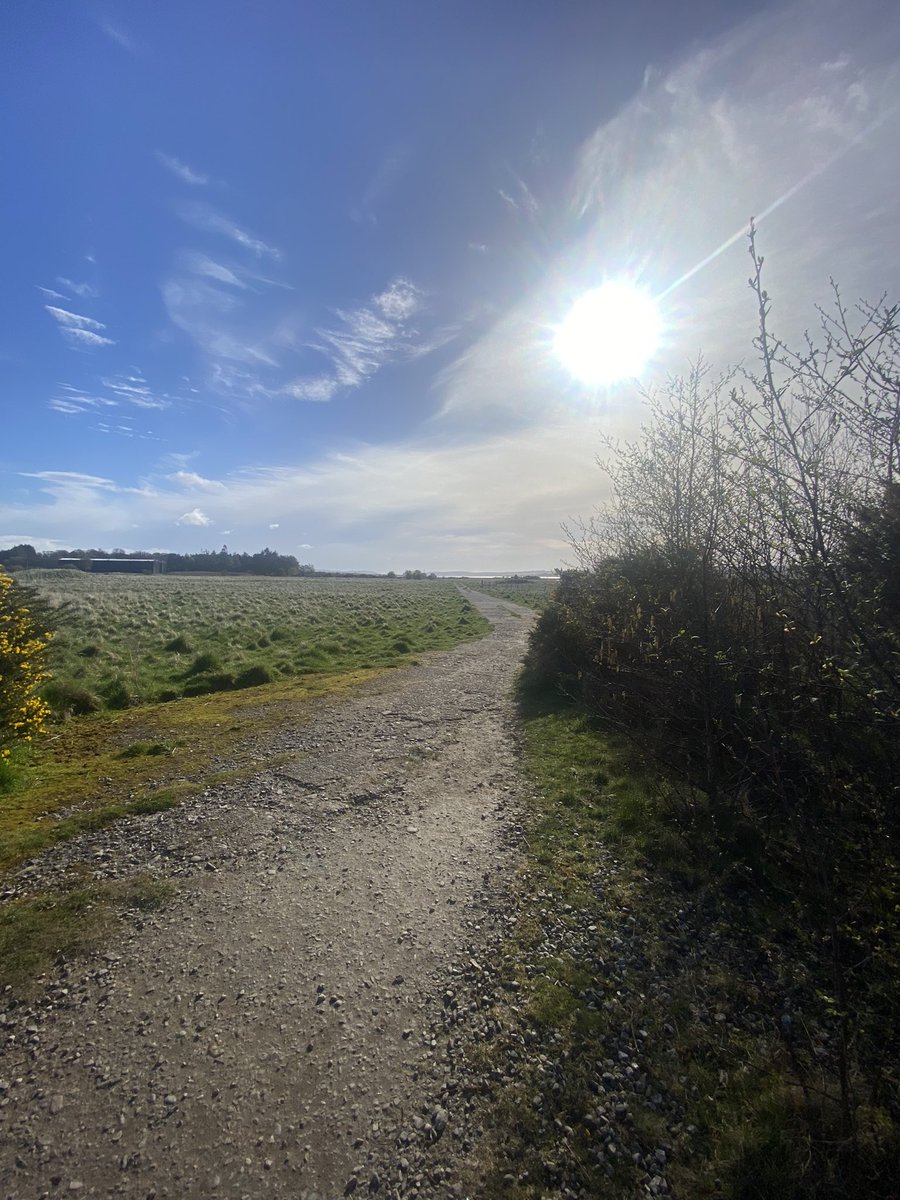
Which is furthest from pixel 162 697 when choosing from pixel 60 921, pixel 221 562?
pixel 221 562

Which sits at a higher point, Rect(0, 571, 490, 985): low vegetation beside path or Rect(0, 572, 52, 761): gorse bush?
Rect(0, 572, 52, 761): gorse bush

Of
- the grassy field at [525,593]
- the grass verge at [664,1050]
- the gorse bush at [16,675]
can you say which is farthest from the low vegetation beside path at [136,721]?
the grassy field at [525,593]

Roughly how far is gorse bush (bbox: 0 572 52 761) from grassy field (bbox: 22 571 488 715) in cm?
363

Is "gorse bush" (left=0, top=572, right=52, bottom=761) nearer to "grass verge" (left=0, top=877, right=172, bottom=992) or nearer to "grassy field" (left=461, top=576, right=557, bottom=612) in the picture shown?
"grass verge" (left=0, top=877, right=172, bottom=992)

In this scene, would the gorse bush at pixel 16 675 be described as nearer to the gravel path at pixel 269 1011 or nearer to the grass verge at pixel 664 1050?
the gravel path at pixel 269 1011

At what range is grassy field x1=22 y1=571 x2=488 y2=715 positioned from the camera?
13.5 m

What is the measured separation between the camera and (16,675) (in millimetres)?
7688

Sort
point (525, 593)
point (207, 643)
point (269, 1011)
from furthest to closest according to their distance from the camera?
point (525, 593), point (207, 643), point (269, 1011)

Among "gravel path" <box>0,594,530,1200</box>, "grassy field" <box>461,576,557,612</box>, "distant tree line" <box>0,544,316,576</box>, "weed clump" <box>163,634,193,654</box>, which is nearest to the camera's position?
"gravel path" <box>0,594,530,1200</box>

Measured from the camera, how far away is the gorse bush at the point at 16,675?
756 cm

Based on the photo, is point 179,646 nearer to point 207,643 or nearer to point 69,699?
point 207,643

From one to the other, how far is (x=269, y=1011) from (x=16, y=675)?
6.66m

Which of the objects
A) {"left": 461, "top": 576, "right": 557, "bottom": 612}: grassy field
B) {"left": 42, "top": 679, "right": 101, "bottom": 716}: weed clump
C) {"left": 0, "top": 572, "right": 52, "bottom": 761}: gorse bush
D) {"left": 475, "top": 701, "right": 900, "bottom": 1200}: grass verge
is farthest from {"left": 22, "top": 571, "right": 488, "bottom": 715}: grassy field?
{"left": 475, "top": 701, "right": 900, "bottom": 1200}: grass verge

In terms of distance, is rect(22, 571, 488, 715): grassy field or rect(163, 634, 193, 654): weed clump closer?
rect(22, 571, 488, 715): grassy field
